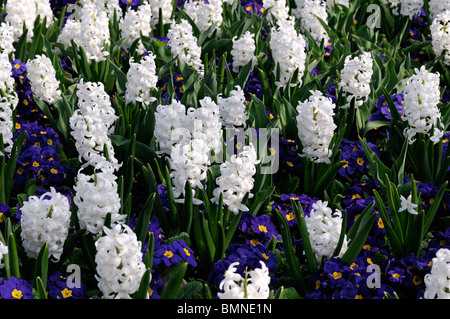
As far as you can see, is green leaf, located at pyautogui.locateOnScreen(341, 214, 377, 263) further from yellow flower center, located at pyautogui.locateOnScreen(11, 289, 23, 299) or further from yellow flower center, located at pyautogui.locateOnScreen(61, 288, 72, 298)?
yellow flower center, located at pyautogui.locateOnScreen(11, 289, 23, 299)

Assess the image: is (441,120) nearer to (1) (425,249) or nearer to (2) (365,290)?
(1) (425,249)

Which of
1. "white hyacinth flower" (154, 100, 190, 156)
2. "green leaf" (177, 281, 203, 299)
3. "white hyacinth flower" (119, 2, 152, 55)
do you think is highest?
"white hyacinth flower" (119, 2, 152, 55)

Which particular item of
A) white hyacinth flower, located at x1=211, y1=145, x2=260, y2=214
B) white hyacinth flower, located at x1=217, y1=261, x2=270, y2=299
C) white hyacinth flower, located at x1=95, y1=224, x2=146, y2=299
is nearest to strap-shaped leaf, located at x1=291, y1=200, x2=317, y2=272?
white hyacinth flower, located at x1=211, y1=145, x2=260, y2=214

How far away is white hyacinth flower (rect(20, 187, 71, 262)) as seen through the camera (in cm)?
291

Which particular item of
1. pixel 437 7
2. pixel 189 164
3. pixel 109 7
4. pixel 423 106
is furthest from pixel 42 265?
pixel 437 7

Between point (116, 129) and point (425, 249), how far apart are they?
80.5 inches

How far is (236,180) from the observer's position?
3.17 meters

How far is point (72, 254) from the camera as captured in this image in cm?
318

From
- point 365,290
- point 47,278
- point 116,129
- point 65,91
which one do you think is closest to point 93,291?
point 47,278

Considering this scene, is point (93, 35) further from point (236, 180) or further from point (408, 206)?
point (408, 206)

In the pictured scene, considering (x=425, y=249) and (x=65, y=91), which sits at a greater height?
(x=65, y=91)

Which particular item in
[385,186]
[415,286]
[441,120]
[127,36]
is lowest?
[415,286]

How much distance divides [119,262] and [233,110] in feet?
5.64

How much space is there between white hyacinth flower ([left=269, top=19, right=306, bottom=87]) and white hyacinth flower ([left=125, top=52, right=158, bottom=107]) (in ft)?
3.37
